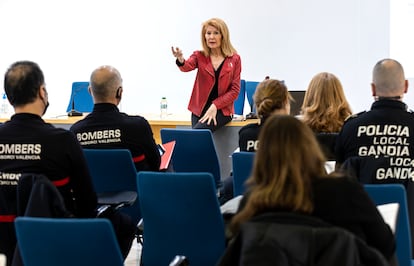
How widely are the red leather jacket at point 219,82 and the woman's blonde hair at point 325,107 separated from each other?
145cm

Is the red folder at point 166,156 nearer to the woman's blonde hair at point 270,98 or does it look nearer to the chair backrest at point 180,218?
the woman's blonde hair at point 270,98

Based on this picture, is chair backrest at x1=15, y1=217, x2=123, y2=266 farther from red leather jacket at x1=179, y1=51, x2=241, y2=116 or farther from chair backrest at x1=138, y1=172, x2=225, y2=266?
red leather jacket at x1=179, y1=51, x2=241, y2=116

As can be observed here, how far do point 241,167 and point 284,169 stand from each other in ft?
4.86

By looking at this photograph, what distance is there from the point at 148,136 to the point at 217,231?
3.61ft

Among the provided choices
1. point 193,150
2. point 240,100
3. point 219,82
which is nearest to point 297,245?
point 193,150

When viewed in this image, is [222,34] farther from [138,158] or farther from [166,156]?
[138,158]

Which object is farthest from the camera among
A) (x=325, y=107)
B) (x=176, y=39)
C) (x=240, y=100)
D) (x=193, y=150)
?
(x=176, y=39)

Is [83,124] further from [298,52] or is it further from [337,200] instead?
[298,52]

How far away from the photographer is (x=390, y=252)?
2.01 m

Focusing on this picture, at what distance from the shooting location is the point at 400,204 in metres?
2.48

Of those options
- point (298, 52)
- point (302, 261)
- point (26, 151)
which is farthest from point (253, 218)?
point (298, 52)

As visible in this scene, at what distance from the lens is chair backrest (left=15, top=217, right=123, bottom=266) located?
207 cm

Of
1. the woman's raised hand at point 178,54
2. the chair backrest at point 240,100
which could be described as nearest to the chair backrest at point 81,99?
the chair backrest at point 240,100

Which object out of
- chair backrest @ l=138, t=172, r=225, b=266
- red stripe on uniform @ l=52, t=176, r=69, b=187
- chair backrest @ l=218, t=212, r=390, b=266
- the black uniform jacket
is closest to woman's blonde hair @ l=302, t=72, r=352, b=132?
the black uniform jacket
